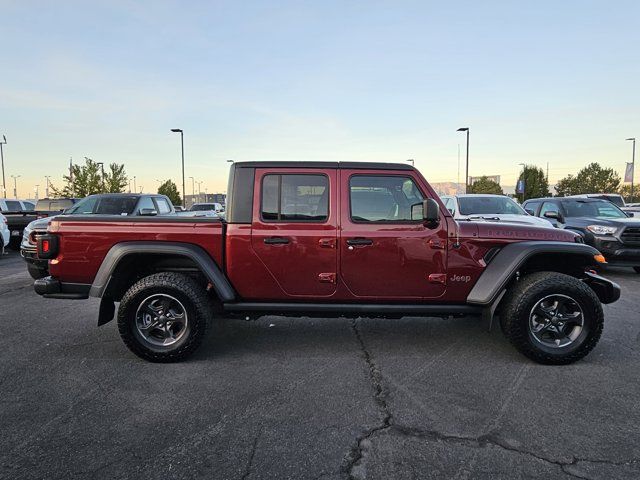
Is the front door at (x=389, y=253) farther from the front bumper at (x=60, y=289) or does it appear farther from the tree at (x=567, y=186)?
the tree at (x=567, y=186)

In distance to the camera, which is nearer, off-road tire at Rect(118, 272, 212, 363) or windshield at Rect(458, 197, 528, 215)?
off-road tire at Rect(118, 272, 212, 363)

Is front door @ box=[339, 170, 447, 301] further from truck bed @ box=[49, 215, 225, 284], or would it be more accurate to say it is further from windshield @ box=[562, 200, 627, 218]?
windshield @ box=[562, 200, 627, 218]

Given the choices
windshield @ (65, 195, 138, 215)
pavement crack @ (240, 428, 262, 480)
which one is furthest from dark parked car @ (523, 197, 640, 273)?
windshield @ (65, 195, 138, 215)

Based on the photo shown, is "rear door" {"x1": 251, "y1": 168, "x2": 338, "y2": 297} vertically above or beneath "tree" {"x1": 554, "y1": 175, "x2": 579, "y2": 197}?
beneath

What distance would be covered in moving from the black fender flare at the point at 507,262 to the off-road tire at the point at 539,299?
22 cm

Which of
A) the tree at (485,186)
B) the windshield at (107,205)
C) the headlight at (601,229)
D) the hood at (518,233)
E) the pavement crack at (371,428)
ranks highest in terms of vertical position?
the tree at (485,186)

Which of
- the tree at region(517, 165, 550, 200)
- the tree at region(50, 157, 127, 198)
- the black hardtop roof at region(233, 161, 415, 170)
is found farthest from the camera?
the tree at region(517, 165, 550, 200)

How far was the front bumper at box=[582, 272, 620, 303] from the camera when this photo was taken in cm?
434

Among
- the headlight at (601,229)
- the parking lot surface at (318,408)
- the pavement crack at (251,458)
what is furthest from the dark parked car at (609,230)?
the pavement crack at (251,458)

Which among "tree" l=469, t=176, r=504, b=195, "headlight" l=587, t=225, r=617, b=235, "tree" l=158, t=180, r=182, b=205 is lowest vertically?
"headlight" l=587, t=225, r=617, b=235

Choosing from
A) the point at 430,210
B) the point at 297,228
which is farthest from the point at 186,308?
the point at 430,210

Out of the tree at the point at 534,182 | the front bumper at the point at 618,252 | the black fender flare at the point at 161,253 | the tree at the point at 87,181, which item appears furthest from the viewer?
the tree at the point at 534,182

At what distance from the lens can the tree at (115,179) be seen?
46.9 meters

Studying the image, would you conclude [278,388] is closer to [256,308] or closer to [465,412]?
[256,308]
